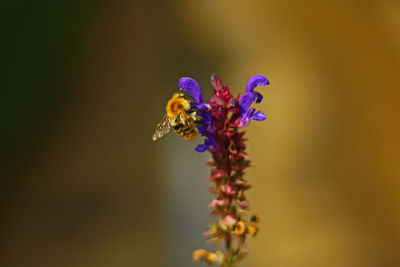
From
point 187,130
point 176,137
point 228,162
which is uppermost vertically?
point 176,137

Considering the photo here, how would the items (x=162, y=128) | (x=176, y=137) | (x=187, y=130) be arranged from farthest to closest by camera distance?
(x=176, y=137) < (x=162, y=128) < (x=187, y=130)

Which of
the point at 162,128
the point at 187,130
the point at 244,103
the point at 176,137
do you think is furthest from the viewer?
the point at 176,137

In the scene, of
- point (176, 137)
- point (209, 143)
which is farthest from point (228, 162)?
point (176, 137)

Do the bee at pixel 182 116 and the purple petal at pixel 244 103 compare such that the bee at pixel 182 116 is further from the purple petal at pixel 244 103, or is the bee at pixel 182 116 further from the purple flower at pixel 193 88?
the purple petal at pixel 244 103

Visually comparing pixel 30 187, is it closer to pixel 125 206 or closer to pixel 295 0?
pixel 125 206

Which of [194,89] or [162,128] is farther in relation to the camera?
[162,128]

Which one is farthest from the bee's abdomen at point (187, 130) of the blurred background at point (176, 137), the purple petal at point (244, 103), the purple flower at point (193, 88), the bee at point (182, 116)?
the blurred background at point (176, 137)

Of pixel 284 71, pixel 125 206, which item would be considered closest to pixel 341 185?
pixel 284 71

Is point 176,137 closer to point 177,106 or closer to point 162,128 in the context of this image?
point 162,128

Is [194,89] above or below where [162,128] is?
above
